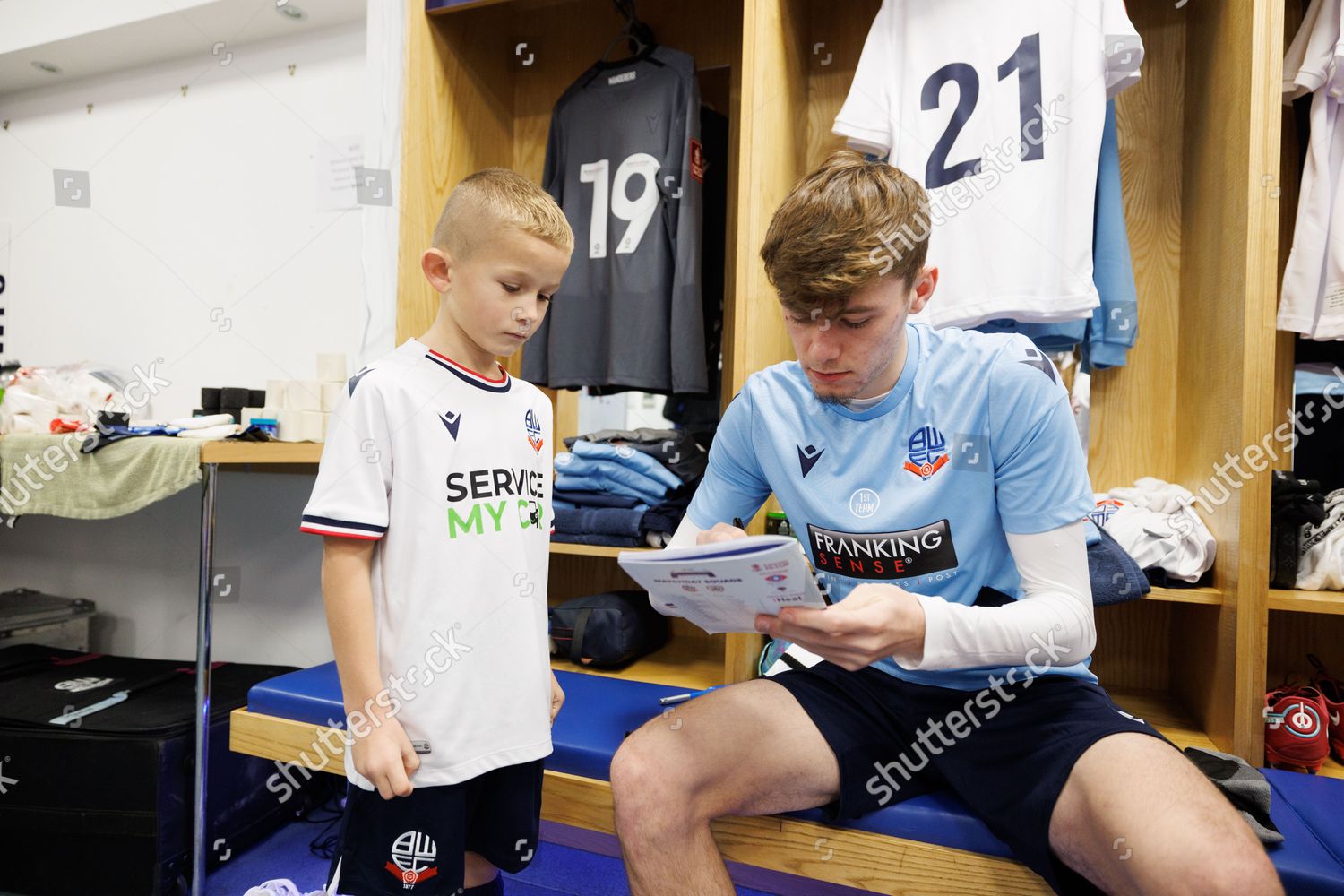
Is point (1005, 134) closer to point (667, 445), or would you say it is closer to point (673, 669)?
point (667, 445)

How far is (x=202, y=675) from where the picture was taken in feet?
4.97

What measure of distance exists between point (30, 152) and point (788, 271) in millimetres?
3220

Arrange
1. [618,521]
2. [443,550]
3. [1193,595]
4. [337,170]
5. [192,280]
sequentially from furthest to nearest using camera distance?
[192,280] → [337,170] → [618,521] → [1193,595] → [443,550]

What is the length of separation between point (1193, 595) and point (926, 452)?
75cm

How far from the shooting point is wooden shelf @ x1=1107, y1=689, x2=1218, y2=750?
1412 millimetres

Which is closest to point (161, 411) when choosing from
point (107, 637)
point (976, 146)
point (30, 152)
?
point (107, 637)

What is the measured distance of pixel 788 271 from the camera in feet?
3.14

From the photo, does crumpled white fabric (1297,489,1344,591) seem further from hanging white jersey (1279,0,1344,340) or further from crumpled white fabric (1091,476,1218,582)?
hanging white jersey (1279,0,1344,340)

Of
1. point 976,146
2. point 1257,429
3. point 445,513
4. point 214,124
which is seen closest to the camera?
point 445,513

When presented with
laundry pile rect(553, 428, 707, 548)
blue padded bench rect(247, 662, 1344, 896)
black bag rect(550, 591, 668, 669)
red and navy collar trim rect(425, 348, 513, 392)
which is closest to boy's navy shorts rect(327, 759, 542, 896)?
blue padded bench rect(247, 662, 1344, 896)

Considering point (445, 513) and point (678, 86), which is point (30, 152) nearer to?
point (678, 86)

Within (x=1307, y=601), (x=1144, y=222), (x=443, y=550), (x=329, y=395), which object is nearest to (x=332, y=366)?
(x=329, y=395)

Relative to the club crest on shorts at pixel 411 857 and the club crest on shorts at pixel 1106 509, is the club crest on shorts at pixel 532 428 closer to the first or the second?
the club crest on shorts at pixel 411 857

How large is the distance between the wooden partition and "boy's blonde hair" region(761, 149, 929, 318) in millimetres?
562
